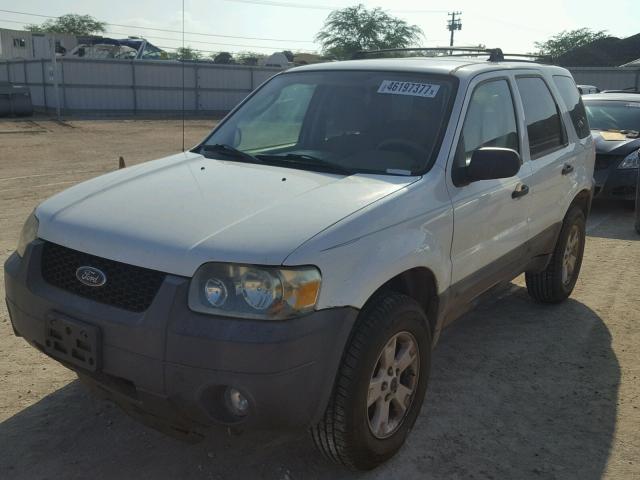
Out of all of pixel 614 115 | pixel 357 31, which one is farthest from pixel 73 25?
pixel 614 115

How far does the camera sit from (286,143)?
391 centimetres

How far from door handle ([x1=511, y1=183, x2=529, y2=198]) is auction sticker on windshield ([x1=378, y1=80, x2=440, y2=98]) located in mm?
821

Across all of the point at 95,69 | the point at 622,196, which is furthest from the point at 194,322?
the point at 95,69

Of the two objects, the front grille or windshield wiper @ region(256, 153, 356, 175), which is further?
windshield wiper @ region(256, 153, 356, 175)

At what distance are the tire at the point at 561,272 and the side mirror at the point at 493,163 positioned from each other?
6.39 ft

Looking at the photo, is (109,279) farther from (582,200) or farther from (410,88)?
(582,200)

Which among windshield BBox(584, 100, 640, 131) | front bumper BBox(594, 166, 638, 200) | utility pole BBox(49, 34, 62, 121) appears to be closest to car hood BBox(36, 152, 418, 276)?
front bumper BBox(594, 166, 638, 200)

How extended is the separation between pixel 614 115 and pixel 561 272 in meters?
6.55

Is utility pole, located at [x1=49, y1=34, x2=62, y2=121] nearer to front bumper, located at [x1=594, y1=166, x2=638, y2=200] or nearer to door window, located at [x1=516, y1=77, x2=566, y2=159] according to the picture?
front bumper, located at [x1=594, y1=166, x2=638, y2=200]

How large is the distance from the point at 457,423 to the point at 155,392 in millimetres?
1704

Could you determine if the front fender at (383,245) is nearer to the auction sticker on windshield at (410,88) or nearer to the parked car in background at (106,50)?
the auction sticker on windshield at (410,88)

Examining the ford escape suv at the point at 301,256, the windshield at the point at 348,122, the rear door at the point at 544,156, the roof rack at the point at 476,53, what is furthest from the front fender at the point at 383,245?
the roof rack at the point at 476,53

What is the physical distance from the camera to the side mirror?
332 centimetres

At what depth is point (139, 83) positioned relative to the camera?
29.8 m
